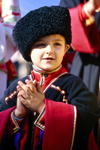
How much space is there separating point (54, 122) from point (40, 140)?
0.33 feet

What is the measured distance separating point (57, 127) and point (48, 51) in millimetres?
278

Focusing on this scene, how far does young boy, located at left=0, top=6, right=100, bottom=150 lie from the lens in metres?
0.74

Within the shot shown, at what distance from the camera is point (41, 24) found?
798 millimetres

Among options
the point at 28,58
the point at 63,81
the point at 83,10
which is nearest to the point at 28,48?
the point at 28,58

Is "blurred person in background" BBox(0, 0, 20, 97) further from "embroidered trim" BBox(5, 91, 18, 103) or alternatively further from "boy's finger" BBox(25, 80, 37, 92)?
"boy's finger" BBox(25, 80, 37, 92)

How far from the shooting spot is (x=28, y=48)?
86 centimetres

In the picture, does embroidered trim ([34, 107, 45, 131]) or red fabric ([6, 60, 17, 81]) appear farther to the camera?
red fabric ([6, 60, 17, 81])

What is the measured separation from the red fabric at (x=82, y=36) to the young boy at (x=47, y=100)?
2.06ft

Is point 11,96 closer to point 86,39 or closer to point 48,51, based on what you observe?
point 48,51

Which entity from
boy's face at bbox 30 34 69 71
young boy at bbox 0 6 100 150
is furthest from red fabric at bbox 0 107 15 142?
boy's face at bbox 30 34 69 71

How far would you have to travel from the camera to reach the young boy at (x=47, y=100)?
0.74m

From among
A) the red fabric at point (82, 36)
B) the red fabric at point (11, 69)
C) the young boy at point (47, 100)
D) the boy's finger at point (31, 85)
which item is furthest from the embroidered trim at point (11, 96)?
the red fabric at point (82, 36)

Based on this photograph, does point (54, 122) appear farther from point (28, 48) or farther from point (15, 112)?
point (28, 48)

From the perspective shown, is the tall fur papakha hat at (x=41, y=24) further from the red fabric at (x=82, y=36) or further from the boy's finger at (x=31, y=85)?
the red fabric at (x=82, y=36)
